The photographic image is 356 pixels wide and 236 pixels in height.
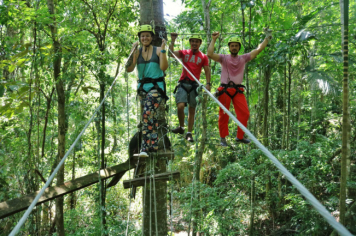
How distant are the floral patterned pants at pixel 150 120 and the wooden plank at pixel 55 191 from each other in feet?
1.61

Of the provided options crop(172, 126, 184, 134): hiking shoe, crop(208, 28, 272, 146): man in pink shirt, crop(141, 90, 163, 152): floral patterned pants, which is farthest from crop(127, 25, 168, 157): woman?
crop(208, 28, 272, 146): man in pink shirt

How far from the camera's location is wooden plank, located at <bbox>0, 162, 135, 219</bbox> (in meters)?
2.87

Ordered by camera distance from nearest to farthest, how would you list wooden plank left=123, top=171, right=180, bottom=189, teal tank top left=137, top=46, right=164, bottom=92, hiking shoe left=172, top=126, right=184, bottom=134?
wooden plank left=123, top=171, right=180, bottom=189
teal tank top left=137, top=46, right=164, bottom=92
hiking shoe left=172, top=126, right=184, bottom=134

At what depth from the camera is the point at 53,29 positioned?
404 centimetres

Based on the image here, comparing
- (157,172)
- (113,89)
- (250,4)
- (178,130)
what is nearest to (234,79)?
(178,130)

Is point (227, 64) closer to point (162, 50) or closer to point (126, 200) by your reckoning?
point (162, 50)

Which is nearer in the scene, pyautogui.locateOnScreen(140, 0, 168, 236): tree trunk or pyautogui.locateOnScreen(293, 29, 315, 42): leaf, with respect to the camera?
pyautogui.locateOnScreen(140, 0, 168, 236): tree trunk

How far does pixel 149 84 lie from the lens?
9.81ft

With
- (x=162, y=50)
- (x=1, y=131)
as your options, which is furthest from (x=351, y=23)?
(x=1, y=131)

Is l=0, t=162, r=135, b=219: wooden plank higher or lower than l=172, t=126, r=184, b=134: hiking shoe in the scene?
lower

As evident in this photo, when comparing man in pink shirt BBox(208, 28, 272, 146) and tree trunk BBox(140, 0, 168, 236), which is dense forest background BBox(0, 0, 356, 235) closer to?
tree trunk BBox(140, 0, 168, 236)

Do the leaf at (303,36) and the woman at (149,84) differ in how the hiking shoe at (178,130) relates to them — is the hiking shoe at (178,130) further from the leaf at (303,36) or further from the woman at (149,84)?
the leaf at (303,36)

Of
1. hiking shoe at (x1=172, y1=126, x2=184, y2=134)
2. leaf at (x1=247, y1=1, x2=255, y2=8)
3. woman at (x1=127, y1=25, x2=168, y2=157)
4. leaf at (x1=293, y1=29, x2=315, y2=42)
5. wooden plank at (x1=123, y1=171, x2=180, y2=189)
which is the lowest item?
wooden plank at (x1=123, y1=171, x2=180, y2=189)

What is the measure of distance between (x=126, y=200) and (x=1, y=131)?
3720 millimetres
